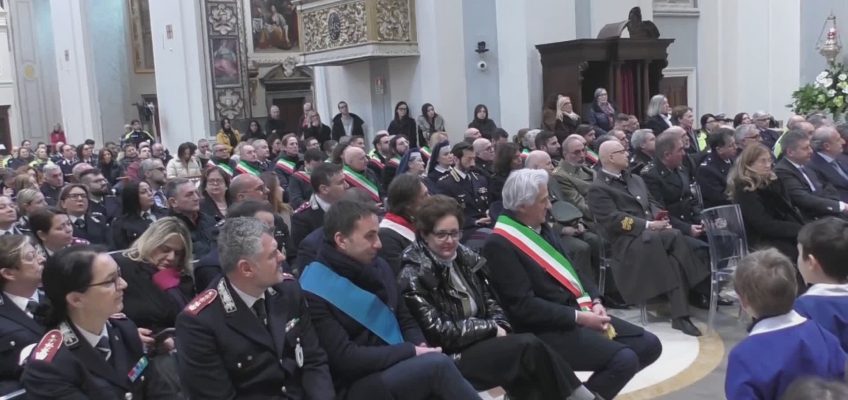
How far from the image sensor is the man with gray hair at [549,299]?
3.82m

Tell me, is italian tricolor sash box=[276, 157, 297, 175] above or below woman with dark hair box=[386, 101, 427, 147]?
below

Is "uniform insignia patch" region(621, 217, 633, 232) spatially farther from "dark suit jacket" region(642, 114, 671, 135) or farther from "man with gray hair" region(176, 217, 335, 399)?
"dark suit jacket" region(642, 114, 671, 135)

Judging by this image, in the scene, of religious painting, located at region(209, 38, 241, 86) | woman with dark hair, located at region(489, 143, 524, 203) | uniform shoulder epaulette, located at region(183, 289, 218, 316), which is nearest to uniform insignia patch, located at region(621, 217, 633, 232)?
woman with dark hair, located at region(489, 143, 524, 203)

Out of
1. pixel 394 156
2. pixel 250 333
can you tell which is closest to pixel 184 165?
pixel 394 156

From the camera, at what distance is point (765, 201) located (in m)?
5.92

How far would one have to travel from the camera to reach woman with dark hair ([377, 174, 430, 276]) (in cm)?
431

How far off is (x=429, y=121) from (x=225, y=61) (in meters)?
7.07

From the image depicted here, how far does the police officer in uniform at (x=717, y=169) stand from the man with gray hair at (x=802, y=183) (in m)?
0.66

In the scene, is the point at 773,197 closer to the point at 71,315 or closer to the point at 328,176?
the point at 328,176

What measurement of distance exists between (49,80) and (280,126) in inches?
542

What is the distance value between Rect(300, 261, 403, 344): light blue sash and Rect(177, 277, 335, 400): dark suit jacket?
0.36ft

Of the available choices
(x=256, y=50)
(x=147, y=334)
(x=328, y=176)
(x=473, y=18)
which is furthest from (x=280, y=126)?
(x=147, y=334)

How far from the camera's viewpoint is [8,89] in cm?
2527

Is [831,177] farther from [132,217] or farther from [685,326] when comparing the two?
[132,217]
